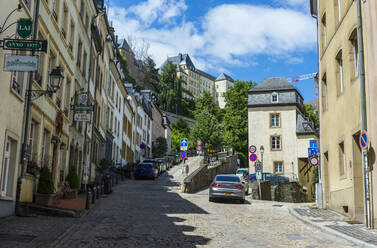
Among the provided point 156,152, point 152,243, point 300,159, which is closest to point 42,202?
point 152,243

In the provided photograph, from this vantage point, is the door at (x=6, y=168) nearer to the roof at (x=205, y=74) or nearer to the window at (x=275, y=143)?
the window at (x=275, y=143)

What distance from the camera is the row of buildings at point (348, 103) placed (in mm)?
13195

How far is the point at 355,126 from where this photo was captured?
15.0 meters

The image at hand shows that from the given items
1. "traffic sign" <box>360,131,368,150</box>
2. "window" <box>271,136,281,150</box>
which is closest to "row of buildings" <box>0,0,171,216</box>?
"traffic sign" <box>360,131,368,150</box>

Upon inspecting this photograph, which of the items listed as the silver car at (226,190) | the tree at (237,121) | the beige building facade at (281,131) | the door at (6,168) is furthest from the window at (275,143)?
the door at (6,168)

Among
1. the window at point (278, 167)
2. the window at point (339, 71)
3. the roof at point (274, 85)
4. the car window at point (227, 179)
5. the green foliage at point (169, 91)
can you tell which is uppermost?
the green foliage at point (169, 91)

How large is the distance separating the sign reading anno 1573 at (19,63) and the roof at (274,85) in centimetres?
4245

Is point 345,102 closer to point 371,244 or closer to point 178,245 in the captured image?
point 371,244

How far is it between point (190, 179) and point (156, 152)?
131 feet

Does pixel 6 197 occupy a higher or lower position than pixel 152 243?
higher

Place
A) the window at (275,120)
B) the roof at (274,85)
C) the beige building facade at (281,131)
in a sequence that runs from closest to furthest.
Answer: the beige building facade at (281,131) < the window at (275,120) < the roof at (274,85)

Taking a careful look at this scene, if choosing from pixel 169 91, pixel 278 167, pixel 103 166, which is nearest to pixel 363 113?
pixel 103 166

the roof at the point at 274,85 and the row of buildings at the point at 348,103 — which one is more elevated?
the roof at the point at 274,85

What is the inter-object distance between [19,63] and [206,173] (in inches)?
1153
